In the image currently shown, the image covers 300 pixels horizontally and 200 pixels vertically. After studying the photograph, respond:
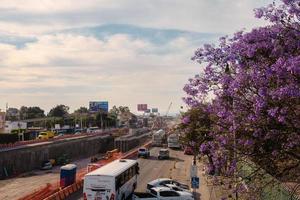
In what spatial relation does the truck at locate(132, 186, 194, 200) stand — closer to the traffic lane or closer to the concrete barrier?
the traffic lane

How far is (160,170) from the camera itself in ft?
201

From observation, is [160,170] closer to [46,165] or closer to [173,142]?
[46,165]

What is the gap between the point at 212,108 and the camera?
52.0 ft

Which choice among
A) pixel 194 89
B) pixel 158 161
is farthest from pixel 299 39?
pixel 158 161

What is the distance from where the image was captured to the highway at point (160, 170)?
4841 centimetres

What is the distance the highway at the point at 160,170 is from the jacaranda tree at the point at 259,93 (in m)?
25.9

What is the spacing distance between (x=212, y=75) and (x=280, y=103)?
10.2 feet

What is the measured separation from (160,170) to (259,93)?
49.7 m

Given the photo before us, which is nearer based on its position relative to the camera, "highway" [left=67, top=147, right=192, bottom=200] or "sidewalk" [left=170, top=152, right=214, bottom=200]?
"sidewalk" [left=170, top=152, right=214, bottom=200]

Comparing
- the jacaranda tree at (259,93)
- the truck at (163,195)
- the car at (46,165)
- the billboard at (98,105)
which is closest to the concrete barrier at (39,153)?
the car at (46,165)

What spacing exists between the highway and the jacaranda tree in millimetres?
25929

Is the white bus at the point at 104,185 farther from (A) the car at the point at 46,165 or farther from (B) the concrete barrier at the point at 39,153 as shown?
(A) the car at the point at 46,165

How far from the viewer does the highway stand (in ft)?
159

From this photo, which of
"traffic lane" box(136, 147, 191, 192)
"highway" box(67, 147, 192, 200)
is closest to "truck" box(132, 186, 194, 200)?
"highway" box(67, 147, 192, 200)
